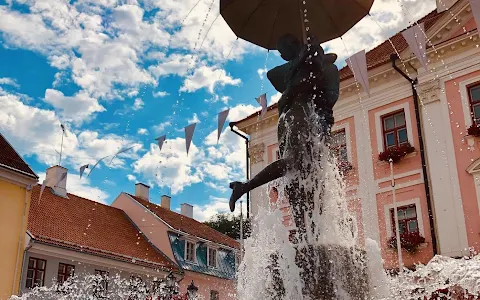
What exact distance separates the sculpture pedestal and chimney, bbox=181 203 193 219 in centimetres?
3253

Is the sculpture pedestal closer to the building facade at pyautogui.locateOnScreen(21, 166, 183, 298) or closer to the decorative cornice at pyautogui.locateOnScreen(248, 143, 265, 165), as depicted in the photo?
the building facade at pyautogui.locateOnScreen(21, 166, 183, 298)

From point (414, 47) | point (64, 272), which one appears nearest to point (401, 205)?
point (414, 47)

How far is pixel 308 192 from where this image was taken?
4.96 meters

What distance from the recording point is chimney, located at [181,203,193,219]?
120ft

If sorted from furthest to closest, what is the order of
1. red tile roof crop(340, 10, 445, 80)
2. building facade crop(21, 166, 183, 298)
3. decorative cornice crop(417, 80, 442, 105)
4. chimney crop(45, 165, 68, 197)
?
chimney crop(45, 165, 68, 197), building facade crop(21, 166, 183, 298), red tile roof crop(340, 10, 445, 80), decorative cornice crop(417, 80, 442, 105)

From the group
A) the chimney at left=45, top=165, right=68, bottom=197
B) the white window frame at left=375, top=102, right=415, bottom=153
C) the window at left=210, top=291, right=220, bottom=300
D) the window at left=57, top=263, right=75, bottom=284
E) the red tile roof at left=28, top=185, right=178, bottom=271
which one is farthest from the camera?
the window at left=210, top=291, right=220, bottom=300

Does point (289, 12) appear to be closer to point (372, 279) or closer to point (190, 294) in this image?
point (372, 279)

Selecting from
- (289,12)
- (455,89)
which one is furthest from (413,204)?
(289,12)

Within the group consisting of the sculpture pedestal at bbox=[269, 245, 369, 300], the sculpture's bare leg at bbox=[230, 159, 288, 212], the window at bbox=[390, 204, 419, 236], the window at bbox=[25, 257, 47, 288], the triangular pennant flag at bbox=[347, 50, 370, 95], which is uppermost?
the triangular pennant flag at bbox=[347, 50, 370, 95]

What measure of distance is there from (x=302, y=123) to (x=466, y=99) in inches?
576

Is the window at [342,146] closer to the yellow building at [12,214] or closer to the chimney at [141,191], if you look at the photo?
the yellow building at [12,214]

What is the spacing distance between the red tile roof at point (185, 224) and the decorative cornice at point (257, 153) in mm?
8590

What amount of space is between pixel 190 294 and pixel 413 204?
8291 mm

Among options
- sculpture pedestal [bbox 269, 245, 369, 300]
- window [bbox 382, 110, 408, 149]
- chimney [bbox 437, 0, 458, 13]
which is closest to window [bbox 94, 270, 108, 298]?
window [bbox 382, 110, 408, 149]
